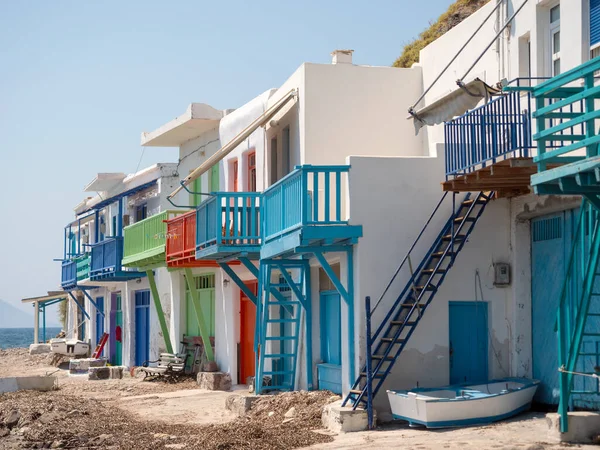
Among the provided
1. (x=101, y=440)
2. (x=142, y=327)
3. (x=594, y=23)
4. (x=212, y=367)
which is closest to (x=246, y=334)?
(x=212, y=367)

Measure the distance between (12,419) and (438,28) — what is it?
2041 cm

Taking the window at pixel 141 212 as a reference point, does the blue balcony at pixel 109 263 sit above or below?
below

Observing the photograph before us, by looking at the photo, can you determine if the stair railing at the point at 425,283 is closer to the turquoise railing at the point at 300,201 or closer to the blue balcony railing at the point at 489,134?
the blue balcony railing at the point at 489,134

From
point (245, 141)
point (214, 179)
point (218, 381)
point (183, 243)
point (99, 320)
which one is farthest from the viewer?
point (99, 320)

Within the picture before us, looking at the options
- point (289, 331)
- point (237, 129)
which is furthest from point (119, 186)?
point (289, 331)

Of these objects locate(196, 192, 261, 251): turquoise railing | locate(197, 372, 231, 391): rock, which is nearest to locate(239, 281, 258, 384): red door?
locate(197, 372, 231, 391): rock

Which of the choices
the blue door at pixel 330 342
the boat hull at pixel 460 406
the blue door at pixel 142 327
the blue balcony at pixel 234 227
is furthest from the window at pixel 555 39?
the blue door at pixel 142 327

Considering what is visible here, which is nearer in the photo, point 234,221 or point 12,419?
point 12,419

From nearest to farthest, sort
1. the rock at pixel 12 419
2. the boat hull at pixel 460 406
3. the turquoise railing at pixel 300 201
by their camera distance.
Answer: the boat hull at pixel 460 406, the turquoise railing at pixel 300 201, the rock at pixel 12 419

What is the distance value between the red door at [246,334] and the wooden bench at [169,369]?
8.73 ft

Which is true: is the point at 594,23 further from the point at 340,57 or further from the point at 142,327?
the point at 142,327

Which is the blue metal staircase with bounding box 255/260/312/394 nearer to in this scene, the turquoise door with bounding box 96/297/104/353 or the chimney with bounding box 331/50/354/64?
the chimney with bounding box 331/50/354/64

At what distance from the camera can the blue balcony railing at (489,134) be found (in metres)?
13.7

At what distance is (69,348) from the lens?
40.2 m
